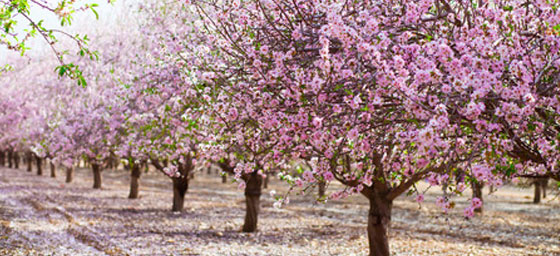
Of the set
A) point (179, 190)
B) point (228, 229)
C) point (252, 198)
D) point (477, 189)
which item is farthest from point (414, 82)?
point (179, 190)

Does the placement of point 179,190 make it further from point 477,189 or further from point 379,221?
point 379,221

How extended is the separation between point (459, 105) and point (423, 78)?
584 millimetres

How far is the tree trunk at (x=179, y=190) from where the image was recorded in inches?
984

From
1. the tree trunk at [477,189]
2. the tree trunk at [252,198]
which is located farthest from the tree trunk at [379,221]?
the tree trunk at [252,198]

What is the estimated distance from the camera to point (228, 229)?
2067 cm

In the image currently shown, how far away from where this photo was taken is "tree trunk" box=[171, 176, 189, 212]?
82.0 ft

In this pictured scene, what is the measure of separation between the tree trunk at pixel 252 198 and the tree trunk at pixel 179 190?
611cm

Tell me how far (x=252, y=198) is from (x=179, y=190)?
283 inches

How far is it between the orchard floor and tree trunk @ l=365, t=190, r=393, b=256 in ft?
8.27

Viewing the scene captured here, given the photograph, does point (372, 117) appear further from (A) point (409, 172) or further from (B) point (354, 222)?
(B) point (354, 222)

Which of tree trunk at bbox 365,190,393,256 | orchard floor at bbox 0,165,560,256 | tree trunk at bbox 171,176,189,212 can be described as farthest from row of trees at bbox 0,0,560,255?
tree trunk at bbox 171,176,189,212

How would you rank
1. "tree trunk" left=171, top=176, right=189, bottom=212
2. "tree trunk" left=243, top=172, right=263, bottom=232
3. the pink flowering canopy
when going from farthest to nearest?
"tree trunk" left=171, top=176, right=189, bottom=212
"tree trunk" left=243, top=172, right=263, bottom=232
the pink flowering canopy

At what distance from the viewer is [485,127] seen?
16.9ft

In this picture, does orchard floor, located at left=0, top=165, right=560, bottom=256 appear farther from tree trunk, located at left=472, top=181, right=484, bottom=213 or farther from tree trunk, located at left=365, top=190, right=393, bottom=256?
tree trunk, located at left=365, top=190, right=393, bottom=256
